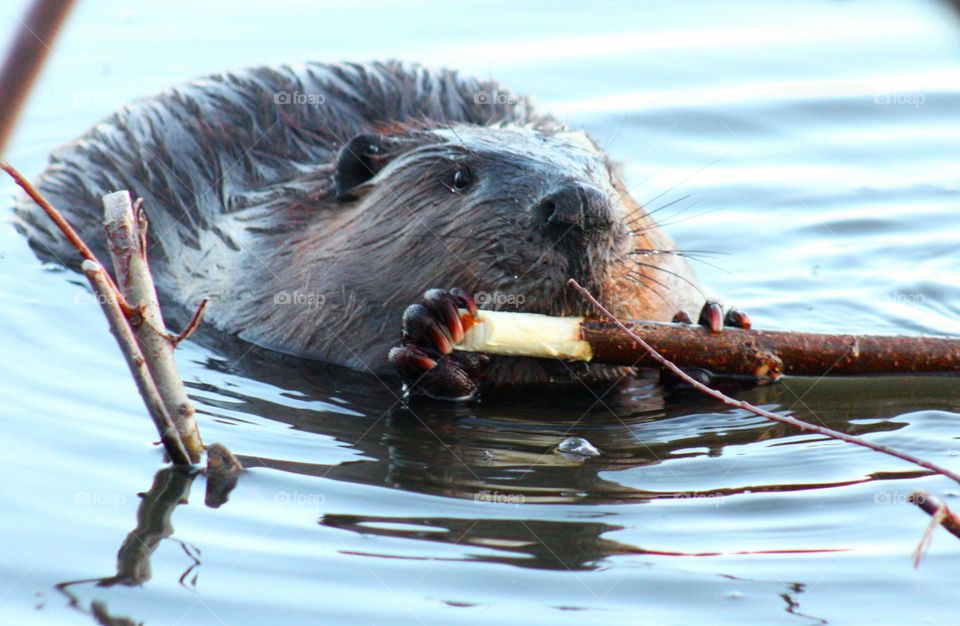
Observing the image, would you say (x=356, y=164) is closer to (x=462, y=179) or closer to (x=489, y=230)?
(x=462, y=179)

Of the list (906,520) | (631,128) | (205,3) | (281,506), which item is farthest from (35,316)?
(205,3)

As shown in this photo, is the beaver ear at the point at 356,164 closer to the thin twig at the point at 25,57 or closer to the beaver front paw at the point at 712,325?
the beaver front paw at the point at 712,325

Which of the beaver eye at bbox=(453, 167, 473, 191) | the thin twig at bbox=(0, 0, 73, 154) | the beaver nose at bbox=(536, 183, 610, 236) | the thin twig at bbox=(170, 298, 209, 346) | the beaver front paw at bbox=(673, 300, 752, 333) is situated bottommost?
the beaver front paw at bbox=(673, 300, 752, 333)

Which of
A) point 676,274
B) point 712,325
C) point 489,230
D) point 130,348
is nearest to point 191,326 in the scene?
point 130,348

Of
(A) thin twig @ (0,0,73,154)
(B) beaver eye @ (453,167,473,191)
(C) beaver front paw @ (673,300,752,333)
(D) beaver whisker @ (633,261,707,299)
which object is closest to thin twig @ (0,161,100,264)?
(A) thin twig @ (0,0,73,154)

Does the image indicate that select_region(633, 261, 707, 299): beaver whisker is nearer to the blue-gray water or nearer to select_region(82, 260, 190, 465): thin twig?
the blue-gray water

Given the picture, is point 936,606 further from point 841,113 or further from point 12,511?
point 841,113

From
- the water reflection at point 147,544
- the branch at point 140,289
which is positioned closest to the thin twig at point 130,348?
the branch at point 140,289
